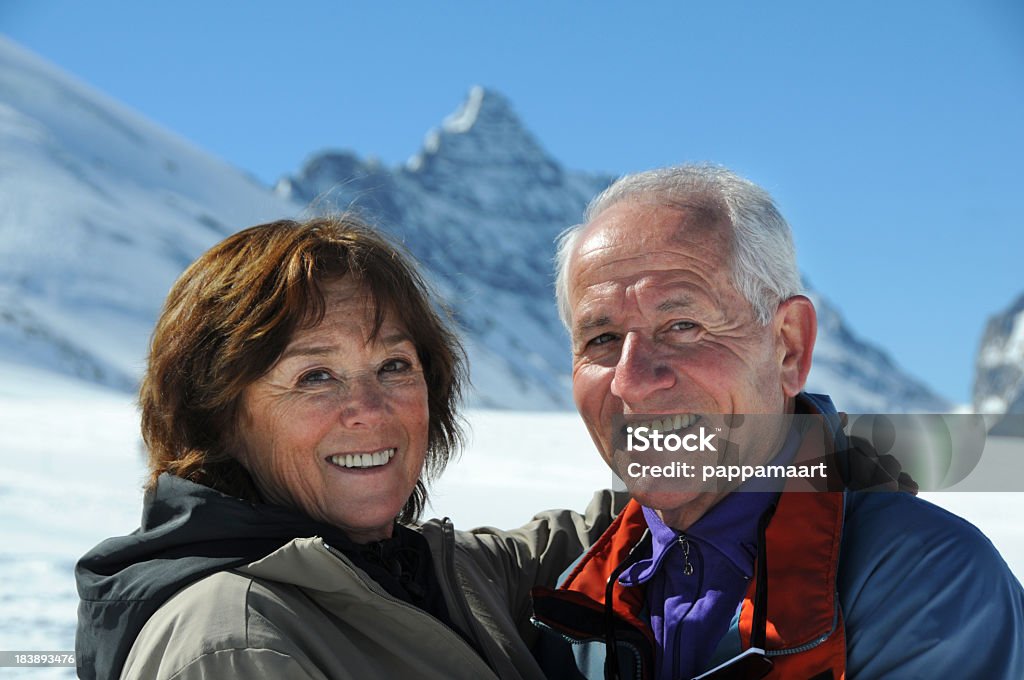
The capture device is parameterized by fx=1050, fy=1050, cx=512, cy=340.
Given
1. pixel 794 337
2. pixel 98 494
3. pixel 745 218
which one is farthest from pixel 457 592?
pixel 98 494

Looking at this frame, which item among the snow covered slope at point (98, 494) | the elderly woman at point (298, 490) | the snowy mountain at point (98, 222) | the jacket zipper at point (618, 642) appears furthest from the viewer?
the snowy mountain at point (98, 222)

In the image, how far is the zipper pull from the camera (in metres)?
2.38

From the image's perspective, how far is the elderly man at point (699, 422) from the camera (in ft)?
7.06

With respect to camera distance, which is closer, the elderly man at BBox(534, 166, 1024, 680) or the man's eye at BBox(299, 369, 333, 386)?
the elderly man at BBox(534, 166, 1024, 680)

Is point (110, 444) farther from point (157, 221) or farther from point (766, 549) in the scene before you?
point (157, 221)

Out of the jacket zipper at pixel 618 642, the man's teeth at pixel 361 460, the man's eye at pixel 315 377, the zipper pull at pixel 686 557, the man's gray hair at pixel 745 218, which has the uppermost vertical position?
the man's gray hair at pixel 745 218

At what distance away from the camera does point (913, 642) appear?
202 cm

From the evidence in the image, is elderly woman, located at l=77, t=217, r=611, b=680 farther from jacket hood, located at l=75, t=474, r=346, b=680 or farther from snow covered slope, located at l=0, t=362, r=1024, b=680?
snow covered slope, located at l=0, t=362, r=1024, b=680

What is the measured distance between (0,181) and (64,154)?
10822 mm

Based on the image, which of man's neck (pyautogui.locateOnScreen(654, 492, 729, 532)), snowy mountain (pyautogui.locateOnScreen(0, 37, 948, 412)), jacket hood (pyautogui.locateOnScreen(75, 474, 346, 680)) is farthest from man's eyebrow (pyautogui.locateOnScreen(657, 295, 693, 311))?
snowy mountain (pyautogui.locateOnScreen(0, 37, 948, 412))

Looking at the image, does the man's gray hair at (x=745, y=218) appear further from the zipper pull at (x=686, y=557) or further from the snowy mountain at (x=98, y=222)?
the snowy mountain at (x=98, y=222)

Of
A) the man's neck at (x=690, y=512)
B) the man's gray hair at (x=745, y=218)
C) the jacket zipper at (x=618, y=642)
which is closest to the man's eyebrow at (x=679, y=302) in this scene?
the man's gray hair at (x=745, y=218)

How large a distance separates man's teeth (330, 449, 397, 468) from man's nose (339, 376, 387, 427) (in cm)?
8

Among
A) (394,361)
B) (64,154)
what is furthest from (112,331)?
(394,361)
